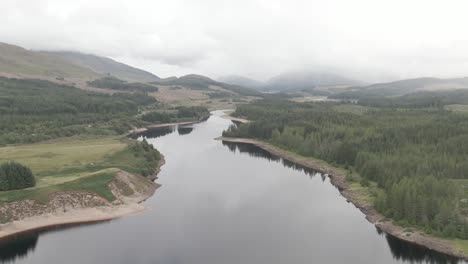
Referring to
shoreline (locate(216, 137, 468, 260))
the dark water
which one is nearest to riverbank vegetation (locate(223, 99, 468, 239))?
shoreline (locate(216, 137, 468, 260))

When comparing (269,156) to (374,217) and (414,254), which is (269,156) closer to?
(374,217)

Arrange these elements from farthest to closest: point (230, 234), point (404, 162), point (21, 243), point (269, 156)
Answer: point (269, 156) → point (404, 162) → point (230, 234) → point (21, 243)

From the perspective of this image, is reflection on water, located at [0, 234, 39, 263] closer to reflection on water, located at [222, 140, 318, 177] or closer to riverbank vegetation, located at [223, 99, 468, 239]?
riverbank vegetation, located at [223, 99, 468, 239]

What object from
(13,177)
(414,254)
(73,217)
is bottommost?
(414,254)

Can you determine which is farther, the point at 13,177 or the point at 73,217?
the point at 13,177

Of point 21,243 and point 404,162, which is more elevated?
point 404,162

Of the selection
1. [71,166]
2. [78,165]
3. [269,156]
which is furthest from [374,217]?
[269,156]

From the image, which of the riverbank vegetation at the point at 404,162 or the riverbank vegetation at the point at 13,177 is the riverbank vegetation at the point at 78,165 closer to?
the riverbank vegetation at the point at 13,177
